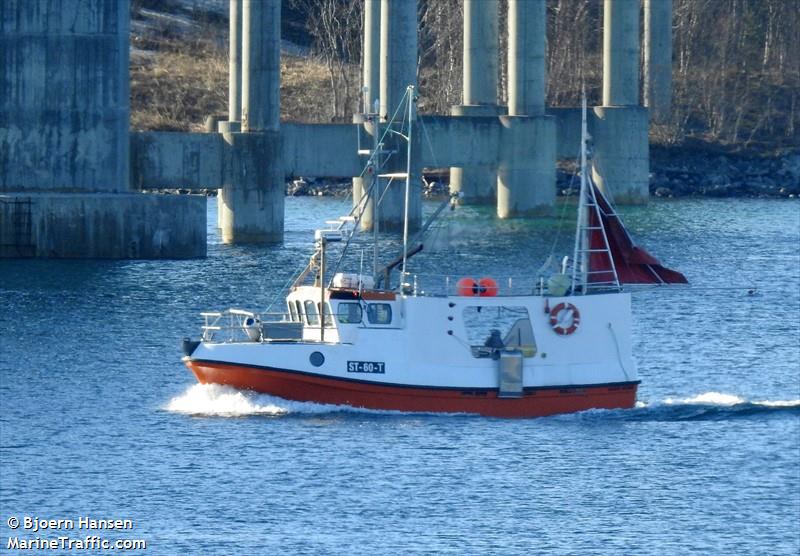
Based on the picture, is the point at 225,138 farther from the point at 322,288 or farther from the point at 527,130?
the point at 322,288

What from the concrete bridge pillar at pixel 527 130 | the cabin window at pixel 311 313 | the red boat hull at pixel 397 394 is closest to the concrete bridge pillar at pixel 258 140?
the concrete bridge pillar at pixel 527 130

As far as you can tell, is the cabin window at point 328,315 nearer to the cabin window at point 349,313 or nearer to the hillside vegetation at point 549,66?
the cabin window at point 349,313

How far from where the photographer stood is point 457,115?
349 ft

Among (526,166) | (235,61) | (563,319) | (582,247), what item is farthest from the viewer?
(235,61)

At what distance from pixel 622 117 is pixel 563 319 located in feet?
210

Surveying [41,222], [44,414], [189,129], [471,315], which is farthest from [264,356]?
[189,129]

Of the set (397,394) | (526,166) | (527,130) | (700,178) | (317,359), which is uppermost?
(527,130)

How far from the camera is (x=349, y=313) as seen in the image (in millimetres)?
44656

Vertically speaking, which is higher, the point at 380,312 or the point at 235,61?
the point at 235,61

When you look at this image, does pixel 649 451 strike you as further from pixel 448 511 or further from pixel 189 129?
pixel 189 129

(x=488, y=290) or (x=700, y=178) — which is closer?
(x=488, y=290)

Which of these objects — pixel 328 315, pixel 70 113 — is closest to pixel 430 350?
pixel 328 315

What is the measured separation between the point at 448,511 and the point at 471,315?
887 inches

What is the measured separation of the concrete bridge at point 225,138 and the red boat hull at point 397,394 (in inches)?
893
